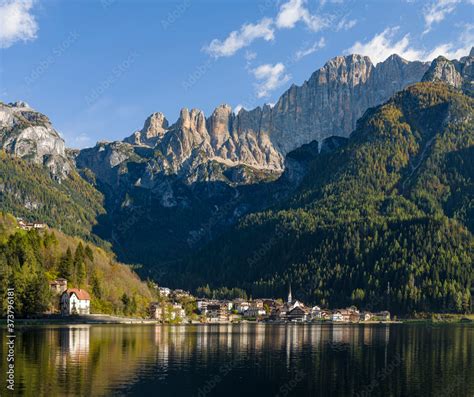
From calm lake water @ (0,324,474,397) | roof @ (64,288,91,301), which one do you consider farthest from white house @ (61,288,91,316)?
calm lake water @ (0,324,474,397)

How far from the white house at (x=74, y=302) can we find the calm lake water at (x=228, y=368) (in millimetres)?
41313

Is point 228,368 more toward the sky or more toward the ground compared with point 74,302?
more toward the sky

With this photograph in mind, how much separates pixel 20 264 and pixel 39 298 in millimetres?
13196

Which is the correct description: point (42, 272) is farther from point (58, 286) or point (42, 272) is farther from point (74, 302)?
point (74, 302)

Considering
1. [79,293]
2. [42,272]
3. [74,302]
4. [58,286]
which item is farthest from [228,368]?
[58,286]

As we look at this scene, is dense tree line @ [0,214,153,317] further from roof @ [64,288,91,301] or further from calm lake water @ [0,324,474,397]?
calm lake water @ [0,324,474,397]

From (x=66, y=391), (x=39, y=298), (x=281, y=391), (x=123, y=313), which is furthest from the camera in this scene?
(x=123, y=313)

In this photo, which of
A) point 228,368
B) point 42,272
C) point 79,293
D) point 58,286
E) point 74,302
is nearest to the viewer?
point 228,368

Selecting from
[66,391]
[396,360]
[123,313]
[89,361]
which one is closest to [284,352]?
[396,360]

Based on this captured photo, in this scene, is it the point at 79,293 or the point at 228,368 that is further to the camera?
the point at 79,293

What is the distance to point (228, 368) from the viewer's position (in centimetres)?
8550

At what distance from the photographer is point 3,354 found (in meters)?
84.8

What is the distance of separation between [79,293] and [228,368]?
92.3 meters

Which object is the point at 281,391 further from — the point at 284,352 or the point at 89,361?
the point at 284,352
